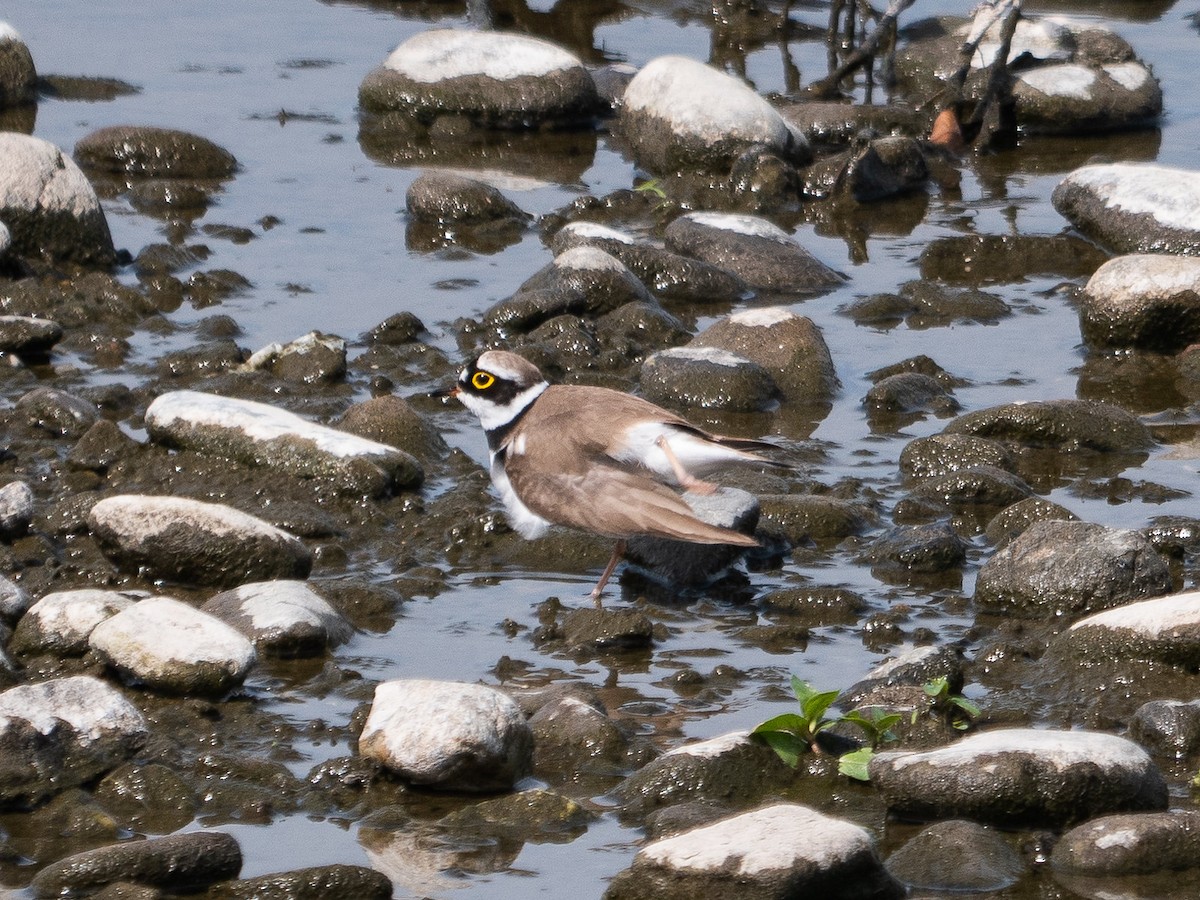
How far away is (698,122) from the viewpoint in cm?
1339

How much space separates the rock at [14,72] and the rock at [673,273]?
20.8ft

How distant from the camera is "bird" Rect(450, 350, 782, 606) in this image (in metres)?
6.94

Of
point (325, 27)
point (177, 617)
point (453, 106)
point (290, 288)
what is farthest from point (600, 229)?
point (325, 27)

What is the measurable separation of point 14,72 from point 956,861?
1249 centimetres

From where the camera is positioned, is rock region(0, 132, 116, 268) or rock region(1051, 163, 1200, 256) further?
rock region(1051, 163, 1200, 256)

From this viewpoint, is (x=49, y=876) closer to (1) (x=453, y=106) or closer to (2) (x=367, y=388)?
(2) (x=367, y=388)

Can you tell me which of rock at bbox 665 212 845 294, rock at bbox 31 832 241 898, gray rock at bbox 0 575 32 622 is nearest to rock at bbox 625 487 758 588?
gray rock at bbox 0 575 32 622

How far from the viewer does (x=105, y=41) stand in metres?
17.7

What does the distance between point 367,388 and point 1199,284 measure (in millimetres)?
4450

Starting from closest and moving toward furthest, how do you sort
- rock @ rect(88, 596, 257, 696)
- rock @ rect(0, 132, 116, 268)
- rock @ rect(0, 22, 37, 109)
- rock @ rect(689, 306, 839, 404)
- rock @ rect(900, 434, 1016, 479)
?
rock @ rect(88, 596, 257, 696), rock @ rect(900, 434, 1016, 479), rock @ rect(689, 306, 839, 404), rock @ rect(0, 132, 116, 268), rock @ rect(0, 22, 37, 109)

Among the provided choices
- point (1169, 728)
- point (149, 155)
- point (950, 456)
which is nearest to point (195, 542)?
point (950, 456)

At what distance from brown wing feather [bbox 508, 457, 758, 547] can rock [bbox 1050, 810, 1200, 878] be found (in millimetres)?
2093

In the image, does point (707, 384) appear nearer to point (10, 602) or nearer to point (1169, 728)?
point (10, 602)

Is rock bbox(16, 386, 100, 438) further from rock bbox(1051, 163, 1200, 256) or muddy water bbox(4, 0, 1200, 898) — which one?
rock bbox(1051, 163, 1200, 256)
